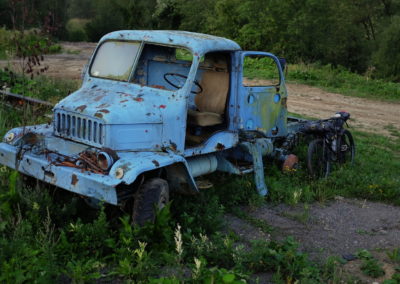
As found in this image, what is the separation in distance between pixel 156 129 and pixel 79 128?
83 cm

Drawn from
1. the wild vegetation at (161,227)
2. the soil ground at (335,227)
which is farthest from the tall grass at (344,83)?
the soil ground at (335,227)

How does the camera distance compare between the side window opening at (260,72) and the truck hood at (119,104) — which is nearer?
the truck hood at (119,104)

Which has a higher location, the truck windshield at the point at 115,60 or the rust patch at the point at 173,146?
the truck windshield at the point at 115,60

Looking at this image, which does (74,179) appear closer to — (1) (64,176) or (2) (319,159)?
(1) (64,176)

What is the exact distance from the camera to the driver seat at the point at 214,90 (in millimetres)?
6758

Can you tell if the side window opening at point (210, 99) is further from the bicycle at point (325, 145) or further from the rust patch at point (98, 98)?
the bicycle at point (325, 145)

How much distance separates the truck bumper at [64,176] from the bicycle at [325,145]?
392 centimetres

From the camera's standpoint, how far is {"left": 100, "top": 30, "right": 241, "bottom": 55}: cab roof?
605 centimetres

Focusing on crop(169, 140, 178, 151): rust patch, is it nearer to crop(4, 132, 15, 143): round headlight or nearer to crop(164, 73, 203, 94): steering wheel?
crop(164, 73, 203, 94): steering wheel

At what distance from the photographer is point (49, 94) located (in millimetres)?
10211

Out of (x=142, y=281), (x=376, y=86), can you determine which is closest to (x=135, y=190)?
(x=142, y=281)

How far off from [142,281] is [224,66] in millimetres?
3605

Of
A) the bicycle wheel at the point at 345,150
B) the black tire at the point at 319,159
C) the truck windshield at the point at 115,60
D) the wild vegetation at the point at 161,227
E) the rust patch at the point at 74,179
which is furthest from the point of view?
the bicycle wheel at the point at 345,150

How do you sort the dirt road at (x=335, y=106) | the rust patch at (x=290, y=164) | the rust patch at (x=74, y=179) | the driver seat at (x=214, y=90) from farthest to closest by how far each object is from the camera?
the dirt road at (x=335, y=106)
the rust patch at (x=290, y=164)
the driver seat at (x=214, y=90)
the rust patch at (x=74, y=179)
